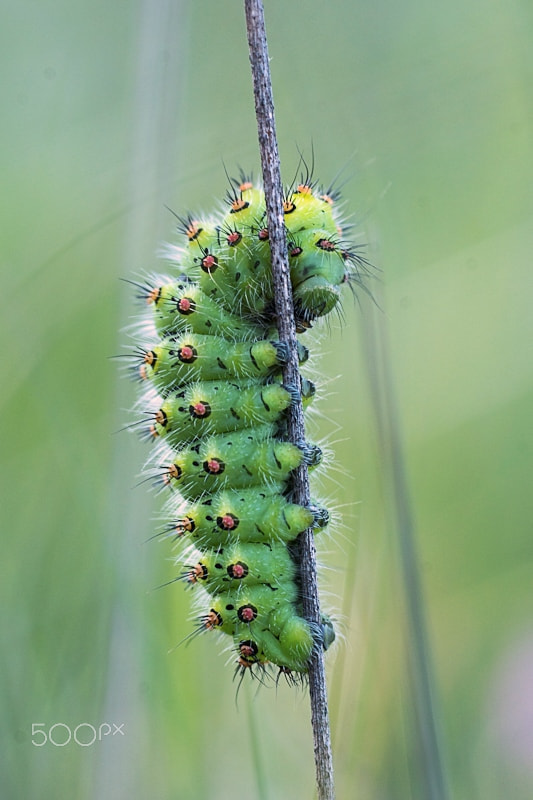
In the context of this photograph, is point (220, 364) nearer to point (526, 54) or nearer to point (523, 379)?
point (523, 379)

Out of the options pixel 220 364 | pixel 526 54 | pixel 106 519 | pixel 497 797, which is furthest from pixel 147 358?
pixel 526 54

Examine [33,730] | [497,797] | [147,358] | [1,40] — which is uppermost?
[1,40]

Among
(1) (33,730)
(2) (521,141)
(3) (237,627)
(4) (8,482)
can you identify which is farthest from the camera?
(2) (521,141)

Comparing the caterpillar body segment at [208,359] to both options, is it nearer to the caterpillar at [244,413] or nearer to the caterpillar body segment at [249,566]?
the caterpillar at [244,413]

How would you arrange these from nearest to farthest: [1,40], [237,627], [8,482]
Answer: [237,627], [8,482], [1,40]

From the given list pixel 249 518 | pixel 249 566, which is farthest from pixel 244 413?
pixel 249 566

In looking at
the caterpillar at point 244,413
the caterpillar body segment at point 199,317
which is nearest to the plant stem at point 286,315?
the caterpillar at point 244,413

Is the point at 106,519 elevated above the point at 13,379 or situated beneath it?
situated beneath
